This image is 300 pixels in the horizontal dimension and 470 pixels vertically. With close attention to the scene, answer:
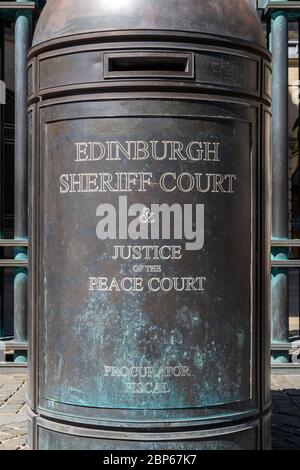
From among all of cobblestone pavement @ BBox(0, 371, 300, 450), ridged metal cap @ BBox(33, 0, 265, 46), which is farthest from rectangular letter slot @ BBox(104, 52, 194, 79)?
cobblestone pavement @ BBox(0, 371, 300, 450)

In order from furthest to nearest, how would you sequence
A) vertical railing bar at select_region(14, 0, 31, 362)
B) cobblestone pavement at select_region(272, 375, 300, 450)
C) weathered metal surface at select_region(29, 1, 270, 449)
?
vertical railing bar at select_region(14, 0, 31, 362)
cobblestone pavement at select_region(272, 375, 300, 450)
weathered metal surface at select_region(29, 1, 270, 449)

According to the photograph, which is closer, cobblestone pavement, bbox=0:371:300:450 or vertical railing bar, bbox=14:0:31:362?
cobblestone pavement, bbox=0:371:300:450

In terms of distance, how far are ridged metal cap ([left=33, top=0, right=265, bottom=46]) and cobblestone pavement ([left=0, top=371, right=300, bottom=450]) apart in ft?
8.70

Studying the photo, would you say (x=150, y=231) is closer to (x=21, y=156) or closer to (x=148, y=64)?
(x=148, y=64)

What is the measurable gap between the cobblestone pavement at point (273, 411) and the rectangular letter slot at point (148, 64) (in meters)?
Answer: 2.47

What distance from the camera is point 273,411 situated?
5.81m

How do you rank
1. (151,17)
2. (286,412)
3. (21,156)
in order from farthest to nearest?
(21,156)
(286,412)
(151,17)

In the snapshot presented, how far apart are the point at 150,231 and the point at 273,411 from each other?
109 inches

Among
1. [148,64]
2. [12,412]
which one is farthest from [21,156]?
[148,64]

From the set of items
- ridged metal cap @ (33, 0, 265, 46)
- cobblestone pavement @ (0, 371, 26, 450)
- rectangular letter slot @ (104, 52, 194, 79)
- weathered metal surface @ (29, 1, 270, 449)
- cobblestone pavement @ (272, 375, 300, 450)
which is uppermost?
ridged metal cap @ (33, 0, 265, 46)

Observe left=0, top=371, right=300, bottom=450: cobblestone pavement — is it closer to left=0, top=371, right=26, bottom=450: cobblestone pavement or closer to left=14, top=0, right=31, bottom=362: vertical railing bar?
left=0, top=371, right=26, bottom=450: cobblestone pavement

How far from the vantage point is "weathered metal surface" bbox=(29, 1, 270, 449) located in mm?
3701

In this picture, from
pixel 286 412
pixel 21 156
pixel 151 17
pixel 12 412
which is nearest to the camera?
pixel 151 17

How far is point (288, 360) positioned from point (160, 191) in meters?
4.29
